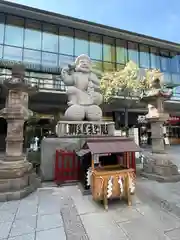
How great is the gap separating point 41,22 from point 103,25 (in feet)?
20.7

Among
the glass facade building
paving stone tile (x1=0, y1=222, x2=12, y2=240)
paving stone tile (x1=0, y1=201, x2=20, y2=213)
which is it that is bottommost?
paving stone tile (x1=0, y1=222, x2=12, y2=240)

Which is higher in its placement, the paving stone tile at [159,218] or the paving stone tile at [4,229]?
the paving stone tile at [159,218]

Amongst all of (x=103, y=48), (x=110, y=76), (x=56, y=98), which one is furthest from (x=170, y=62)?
(x=56, y=98)

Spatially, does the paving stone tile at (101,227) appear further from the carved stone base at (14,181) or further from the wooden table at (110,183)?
the carved stone base at (14,181)

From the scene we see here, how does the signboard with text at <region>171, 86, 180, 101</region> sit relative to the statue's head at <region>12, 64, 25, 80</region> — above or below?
above

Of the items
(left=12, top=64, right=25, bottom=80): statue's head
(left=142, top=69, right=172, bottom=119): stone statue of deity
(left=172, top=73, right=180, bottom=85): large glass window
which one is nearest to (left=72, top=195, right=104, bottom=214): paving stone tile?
(left=12, top=64, right=25, bottom=80): statue's head

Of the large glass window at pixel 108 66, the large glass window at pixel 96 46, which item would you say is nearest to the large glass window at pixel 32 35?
the large glass window at pixel 96 46

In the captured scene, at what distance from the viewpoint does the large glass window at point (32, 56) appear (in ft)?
51.2

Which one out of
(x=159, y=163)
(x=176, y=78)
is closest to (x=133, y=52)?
(x=176, y=78)

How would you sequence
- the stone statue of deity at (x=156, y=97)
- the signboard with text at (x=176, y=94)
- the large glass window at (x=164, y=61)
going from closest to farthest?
the stone statue of deity at (x=156, y=97) < the signboard with text at (x=176, y=94) < the large glass window at (x=164, y=61)

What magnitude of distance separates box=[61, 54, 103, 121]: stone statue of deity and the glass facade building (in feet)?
26.1

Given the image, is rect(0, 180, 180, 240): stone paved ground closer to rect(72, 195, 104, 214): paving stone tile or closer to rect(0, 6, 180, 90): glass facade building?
rect(72, 195, 104, 214): paving stone tile

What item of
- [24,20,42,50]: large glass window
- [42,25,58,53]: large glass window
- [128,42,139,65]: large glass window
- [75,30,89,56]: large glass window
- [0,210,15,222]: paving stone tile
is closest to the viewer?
[0,210,15,222]: paving stone tile

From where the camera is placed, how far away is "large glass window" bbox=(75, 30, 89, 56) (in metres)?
18.0
